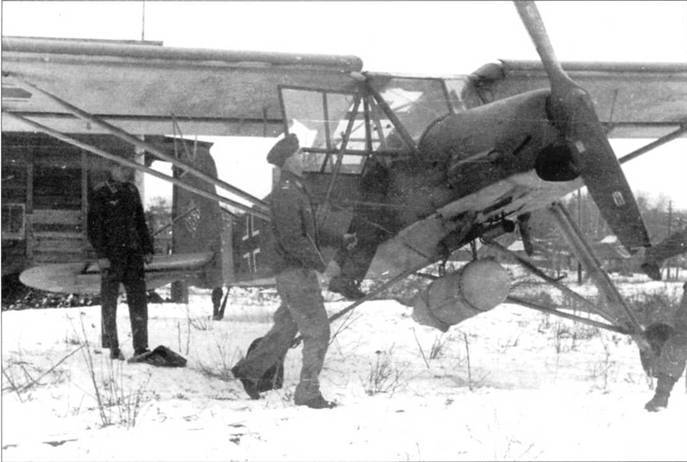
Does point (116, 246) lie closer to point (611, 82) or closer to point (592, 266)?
point (592, 266)

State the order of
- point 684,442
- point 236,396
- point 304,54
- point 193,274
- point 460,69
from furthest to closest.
Answer: point 193,274, point 460,69, point 304,54, point 236,396, point 684,442

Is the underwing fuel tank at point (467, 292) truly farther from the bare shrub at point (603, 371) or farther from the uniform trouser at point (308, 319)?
the uniform trouser at point (308, 319)

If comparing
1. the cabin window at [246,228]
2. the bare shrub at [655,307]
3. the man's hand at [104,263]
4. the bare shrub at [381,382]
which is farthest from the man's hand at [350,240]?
the bare shrub at [655,307]

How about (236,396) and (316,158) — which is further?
(316,158)

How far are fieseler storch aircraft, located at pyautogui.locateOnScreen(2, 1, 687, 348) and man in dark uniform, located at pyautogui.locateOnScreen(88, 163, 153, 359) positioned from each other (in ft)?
1.16

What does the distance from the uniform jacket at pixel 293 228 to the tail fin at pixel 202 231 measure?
3903 mm

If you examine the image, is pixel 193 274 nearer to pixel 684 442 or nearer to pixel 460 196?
pixel 460 196

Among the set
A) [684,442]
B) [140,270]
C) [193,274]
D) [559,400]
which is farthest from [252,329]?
[684,442]

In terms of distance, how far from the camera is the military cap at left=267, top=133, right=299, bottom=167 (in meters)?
4.44

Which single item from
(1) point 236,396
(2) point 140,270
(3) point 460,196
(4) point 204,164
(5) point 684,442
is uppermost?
(4) point 204,164

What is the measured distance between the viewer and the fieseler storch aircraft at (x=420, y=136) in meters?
4.25

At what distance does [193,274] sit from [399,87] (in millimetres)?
4290

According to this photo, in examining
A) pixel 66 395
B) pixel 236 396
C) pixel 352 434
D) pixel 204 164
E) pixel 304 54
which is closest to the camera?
pixel 352 434

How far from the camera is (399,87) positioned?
5320 millimetres
